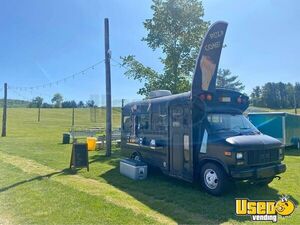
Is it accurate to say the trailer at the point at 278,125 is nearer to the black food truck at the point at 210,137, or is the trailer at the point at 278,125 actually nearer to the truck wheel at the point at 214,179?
the black food truck at the point at 210,137

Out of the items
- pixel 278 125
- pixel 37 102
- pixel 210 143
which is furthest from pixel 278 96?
pixel 210 143

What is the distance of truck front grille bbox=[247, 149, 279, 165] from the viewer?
274 inches

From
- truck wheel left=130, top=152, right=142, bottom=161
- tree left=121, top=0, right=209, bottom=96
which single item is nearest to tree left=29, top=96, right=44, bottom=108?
tree left=121, top=0, right=209, bottom=96

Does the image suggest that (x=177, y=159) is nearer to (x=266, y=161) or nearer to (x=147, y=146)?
(x=147, y=146)

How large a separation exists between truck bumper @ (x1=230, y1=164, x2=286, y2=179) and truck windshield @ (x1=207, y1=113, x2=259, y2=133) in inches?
43.1

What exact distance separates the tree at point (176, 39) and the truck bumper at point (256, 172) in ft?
38.4

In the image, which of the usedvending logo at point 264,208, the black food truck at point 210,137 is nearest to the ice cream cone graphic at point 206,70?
the black food truck at point 210,137

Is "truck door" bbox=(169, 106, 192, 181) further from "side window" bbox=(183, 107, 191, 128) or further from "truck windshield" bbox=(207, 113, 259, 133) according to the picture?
"truck windshield" bbox=(207, 113, 259, 133)

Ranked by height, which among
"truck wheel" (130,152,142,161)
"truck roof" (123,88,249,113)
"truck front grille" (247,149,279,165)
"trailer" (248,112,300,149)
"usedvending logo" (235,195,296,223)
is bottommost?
"usedvending logo" (235,195,296,223)

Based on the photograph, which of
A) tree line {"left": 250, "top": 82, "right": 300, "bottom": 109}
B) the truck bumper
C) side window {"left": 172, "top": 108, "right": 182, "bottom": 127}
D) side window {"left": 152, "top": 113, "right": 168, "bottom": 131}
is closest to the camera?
the truck bumper

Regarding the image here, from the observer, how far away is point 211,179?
732 cm

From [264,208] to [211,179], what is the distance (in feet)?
4.46

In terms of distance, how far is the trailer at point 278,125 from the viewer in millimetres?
16948

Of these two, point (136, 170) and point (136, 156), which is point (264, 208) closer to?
point (136, 170)
